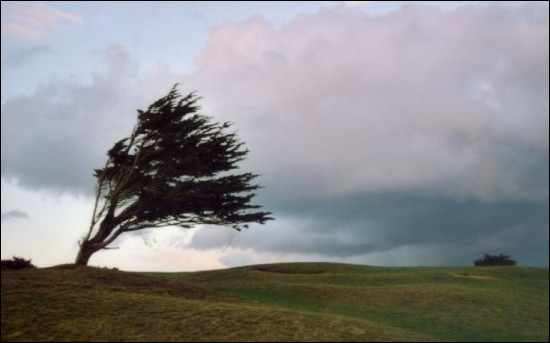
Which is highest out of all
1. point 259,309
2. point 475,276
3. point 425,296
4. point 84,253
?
point 84,253

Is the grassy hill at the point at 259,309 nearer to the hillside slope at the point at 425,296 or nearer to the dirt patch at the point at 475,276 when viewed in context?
the hillside slope at the point at 425,296

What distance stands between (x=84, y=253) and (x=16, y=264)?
3807mm

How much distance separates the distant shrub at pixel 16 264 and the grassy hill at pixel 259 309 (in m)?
2.02

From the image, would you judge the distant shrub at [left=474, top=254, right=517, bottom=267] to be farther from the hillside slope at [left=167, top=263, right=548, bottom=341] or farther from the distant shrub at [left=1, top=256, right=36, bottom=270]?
the distant shrub at [left=1, top=256, right=36, bottom=270]

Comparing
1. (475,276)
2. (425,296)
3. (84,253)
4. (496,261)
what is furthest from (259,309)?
(496,261)

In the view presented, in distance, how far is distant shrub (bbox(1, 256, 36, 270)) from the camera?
82.8 feet

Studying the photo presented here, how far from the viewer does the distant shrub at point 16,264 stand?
994 inches

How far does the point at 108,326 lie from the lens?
629 inches

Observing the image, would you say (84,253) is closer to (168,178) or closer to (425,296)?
(168,178)

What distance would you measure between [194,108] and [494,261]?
4490 cm

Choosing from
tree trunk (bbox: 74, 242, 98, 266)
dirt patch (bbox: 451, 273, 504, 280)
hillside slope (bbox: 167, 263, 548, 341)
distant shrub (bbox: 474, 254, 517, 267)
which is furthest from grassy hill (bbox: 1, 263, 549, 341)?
distant shrub (bbox: 474, 254, 517, 267)

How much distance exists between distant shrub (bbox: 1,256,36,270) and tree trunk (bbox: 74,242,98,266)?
282cm

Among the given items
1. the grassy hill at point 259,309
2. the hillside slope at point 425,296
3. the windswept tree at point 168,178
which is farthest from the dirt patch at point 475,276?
the windswept tree at point 168,178

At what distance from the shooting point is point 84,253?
94.1ft
